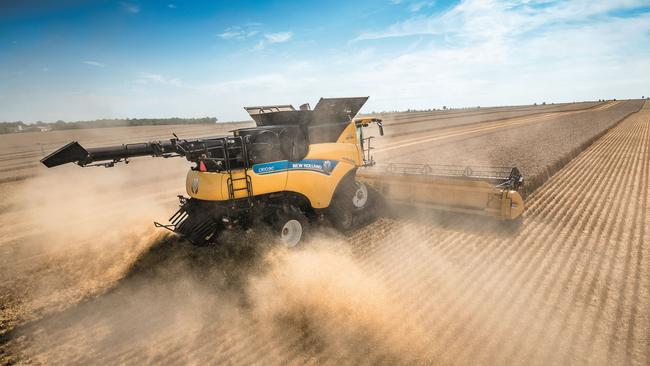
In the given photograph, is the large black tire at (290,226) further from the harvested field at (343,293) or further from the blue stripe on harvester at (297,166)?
the blue stripe on harvester at (297,166)

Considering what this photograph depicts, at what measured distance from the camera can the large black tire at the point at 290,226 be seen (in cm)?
630

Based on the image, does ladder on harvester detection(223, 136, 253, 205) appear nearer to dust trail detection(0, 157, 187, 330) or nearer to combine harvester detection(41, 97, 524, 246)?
combine harvester detection(41, 97, 524, 246)

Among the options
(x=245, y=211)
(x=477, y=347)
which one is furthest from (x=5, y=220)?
(x=477, y=347)

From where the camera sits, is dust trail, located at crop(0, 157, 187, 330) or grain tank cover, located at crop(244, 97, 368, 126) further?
grain tank cover, located at crop(244, 97, 368, 126)

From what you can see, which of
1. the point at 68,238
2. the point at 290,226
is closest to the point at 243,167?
the point at 290,226

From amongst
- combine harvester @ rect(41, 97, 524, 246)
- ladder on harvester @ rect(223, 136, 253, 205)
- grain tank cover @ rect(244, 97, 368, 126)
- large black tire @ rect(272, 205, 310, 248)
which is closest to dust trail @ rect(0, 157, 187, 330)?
combine harvester @ rect(41, 97, 524, 246)

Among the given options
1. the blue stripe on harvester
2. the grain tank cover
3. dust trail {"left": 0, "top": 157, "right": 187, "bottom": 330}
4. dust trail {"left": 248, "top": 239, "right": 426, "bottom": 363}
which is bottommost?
dust trail {"left": 248, "top": 239, "right": 426, "bottom": 363}

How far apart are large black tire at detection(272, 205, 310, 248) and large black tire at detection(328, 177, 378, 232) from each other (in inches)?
35.9

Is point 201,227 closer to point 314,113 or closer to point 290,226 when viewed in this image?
point 290,226

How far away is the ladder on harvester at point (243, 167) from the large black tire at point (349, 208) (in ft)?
7.23

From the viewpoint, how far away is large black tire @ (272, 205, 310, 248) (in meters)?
6.30

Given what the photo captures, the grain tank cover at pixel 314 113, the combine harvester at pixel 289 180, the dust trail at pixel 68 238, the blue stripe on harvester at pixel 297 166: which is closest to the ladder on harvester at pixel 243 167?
the combine harvester at pixel 289 180

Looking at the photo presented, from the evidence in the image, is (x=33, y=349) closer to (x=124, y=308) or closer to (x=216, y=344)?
(x=124, y=308)

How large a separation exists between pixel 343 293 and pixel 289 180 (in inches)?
99.0
